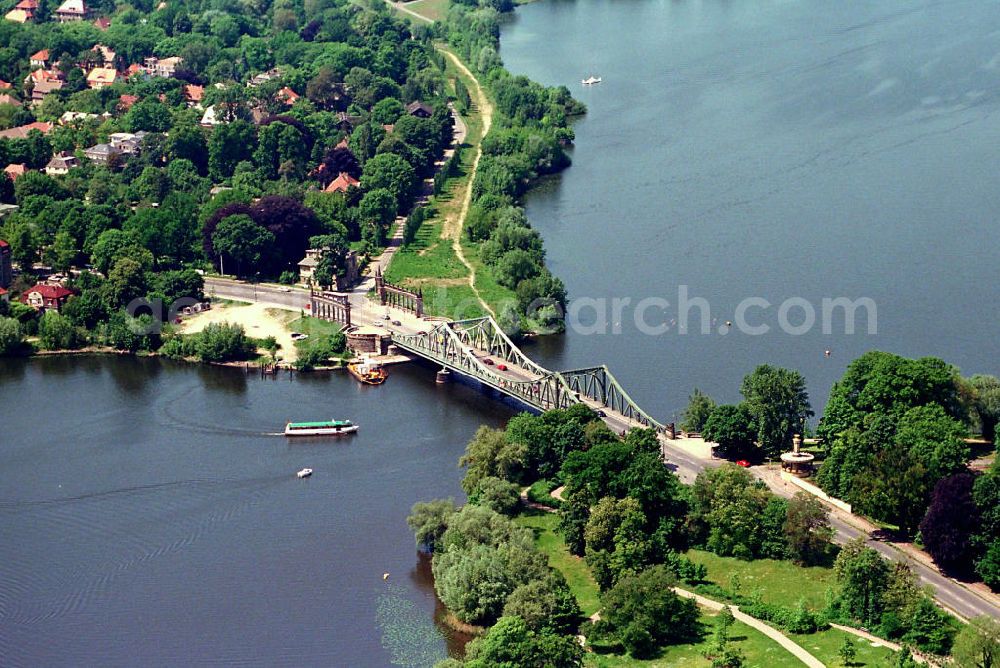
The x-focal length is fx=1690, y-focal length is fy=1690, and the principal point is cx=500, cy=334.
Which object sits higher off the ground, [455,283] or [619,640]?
[455,283]

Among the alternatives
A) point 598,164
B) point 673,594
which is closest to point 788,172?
point 598,164

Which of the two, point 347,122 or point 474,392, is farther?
point 347,122

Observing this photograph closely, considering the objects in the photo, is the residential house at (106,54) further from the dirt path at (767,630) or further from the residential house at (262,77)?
the dirt path at (767,630)

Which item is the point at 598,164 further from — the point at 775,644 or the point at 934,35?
the point at 775,644

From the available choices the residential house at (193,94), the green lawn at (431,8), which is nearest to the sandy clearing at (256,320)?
the residential house at (193,94)

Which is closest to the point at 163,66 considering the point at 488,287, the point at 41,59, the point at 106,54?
the point at 106,54

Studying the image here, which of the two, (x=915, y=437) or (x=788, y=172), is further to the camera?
(x=788, y=172)

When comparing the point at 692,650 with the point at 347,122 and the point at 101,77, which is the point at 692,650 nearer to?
the point at 347,122
